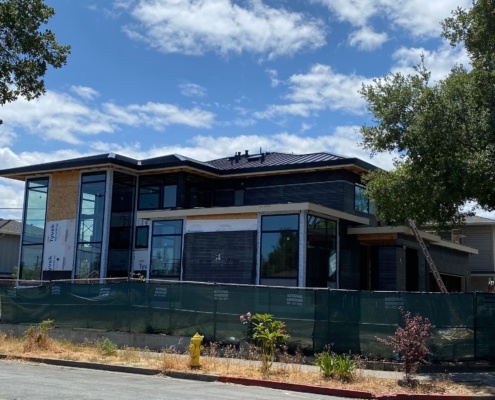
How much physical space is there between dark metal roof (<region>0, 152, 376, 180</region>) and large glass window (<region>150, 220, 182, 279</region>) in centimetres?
341

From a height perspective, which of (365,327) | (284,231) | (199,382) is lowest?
(199,382)

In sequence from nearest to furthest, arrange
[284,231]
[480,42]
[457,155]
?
[457,155] < [480,42] < [284,231]

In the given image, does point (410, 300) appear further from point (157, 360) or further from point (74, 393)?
point (74, 393)

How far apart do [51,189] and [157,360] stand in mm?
19975

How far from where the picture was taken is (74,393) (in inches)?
441

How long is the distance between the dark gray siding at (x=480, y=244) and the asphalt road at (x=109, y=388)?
3001 cm

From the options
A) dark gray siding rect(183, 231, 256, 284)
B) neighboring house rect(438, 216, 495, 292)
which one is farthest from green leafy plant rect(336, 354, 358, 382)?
neighboring house rect(438, 216, 495, 292)

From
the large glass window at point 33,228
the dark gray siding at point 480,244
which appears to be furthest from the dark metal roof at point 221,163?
the dark gray siding at point 480,244

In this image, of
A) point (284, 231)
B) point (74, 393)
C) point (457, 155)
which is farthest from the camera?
point (284, 231)

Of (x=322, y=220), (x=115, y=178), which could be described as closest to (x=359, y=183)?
(x=322, y=220)

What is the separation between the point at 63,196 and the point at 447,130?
75.6 ft

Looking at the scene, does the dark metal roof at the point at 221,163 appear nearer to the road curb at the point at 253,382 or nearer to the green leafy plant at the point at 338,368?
the road curb at the point at 253,382

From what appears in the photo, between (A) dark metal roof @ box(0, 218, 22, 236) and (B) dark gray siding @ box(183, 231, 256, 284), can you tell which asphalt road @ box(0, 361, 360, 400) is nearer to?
(B) dark gray siding @ box(183, 231, 256, 284)

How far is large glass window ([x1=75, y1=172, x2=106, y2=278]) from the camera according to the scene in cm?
3200
